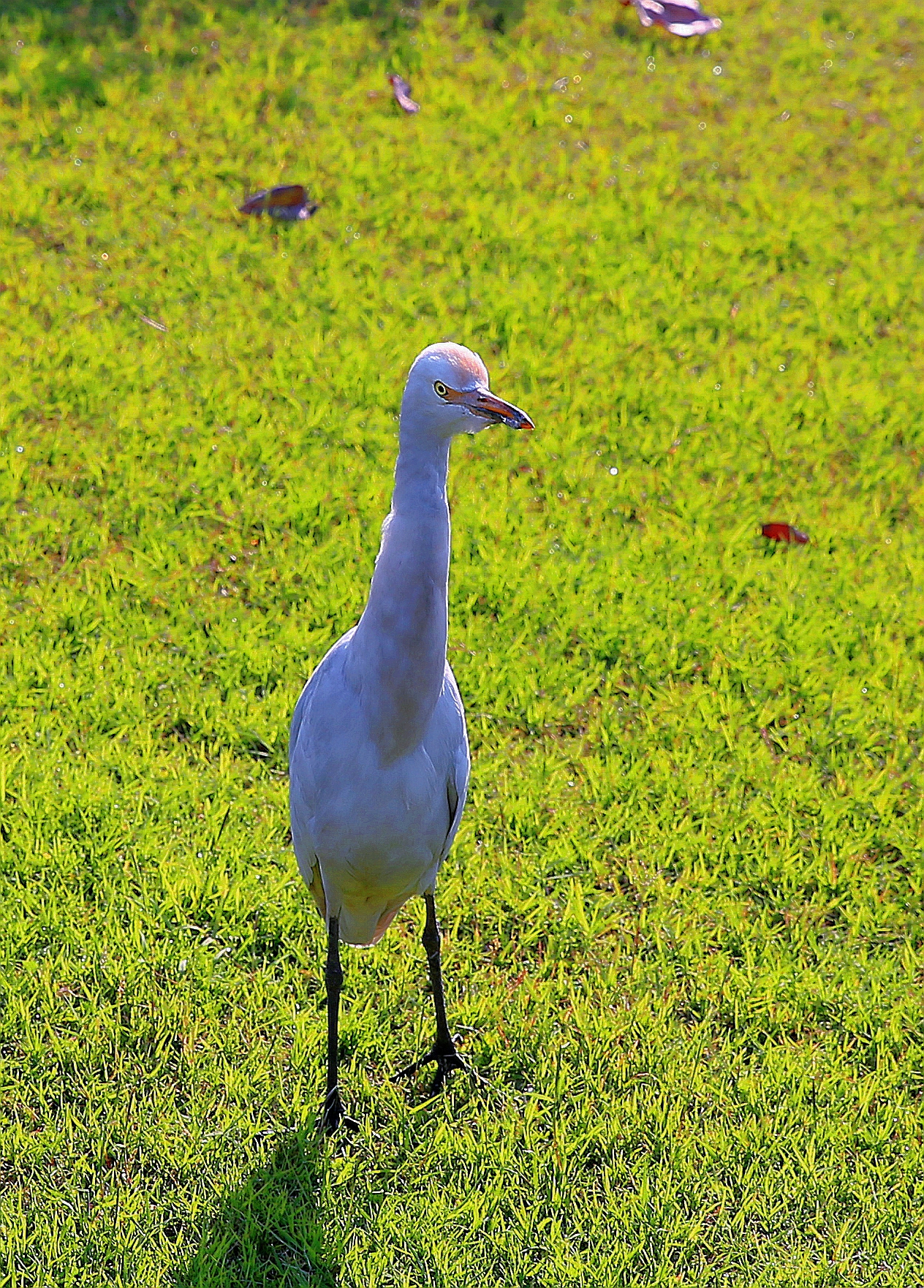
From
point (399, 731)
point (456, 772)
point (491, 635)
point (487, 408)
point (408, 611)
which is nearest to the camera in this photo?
point (487, 408)

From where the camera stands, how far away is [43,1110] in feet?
11.3

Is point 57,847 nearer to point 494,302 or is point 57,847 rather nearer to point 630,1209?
point 630,1209

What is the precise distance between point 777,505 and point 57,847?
3.11 metres

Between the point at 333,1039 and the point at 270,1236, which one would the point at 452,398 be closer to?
the point at 333,1039

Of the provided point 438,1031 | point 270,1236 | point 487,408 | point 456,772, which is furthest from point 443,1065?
point 487,408

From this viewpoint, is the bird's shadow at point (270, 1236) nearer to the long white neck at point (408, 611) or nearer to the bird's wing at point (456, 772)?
the bird's wing at point (456, 772)

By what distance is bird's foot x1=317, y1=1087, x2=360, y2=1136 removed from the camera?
350 centimetres

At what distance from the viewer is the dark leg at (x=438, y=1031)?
143 inches

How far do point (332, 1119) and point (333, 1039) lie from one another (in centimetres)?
21

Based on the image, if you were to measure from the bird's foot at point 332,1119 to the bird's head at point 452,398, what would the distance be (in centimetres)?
175

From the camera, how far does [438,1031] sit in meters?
3.66

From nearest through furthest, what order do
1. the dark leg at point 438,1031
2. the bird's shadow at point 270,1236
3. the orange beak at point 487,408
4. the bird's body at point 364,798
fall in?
the orange beak at point 487,408 → the bird's shadow at point 270,1236 → the bird's body at point 364,798 → the dark leg at point 438,1031

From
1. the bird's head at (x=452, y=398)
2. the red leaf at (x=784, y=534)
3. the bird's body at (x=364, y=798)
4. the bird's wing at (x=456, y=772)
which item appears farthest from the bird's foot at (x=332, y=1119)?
the red leaf at (x=784, y=534)

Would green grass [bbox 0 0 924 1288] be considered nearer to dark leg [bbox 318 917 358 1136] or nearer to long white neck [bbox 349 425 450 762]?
dark leg [bbox 318 917 358 1136]
